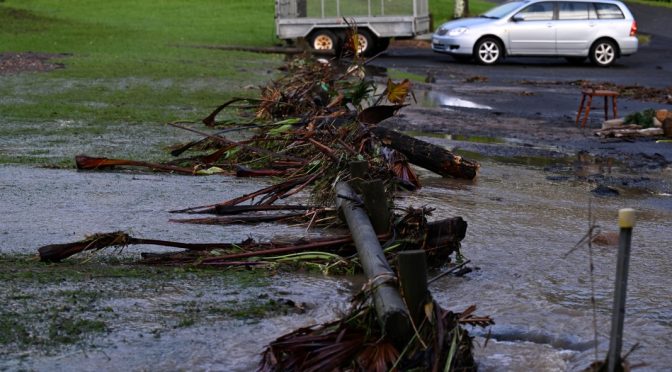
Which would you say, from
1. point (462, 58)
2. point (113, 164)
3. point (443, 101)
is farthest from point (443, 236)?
point (462, 58)

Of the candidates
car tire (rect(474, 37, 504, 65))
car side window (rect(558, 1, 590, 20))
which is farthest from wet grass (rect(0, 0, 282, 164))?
car side window (rect(558, 1, 590, 20))

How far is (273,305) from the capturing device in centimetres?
521

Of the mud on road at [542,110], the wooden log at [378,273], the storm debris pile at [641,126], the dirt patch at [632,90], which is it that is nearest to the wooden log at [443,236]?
the wooden log at [378,273]

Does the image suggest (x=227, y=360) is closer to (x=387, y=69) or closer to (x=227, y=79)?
(x=227, y=79)

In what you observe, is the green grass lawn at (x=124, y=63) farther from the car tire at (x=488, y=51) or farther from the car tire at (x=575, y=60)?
the car tire at (x=575, y=60)

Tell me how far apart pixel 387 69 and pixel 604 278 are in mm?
18070

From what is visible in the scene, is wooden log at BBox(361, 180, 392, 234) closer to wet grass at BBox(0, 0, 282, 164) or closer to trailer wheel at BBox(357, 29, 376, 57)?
wet grass at BBox(0, 0, 282, 164)

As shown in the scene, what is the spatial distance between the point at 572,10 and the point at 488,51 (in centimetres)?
234

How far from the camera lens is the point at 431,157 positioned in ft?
31.1

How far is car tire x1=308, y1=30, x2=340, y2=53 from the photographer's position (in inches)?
1059

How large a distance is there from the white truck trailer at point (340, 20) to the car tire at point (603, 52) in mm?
4408

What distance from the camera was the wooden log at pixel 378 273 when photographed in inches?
163

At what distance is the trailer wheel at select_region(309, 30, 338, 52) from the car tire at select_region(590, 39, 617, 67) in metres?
6.35

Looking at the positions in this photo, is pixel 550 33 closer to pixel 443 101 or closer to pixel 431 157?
pixel 443 101
